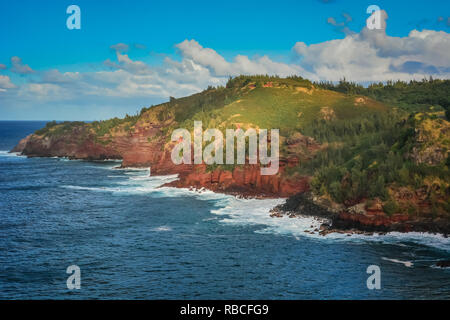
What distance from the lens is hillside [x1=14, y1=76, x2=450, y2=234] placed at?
205 ft

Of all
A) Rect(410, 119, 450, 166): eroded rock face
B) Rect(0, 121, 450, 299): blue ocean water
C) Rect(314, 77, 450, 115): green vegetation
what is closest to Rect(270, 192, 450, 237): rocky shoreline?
Rect(0, 121, 450, 299): blue ocean water

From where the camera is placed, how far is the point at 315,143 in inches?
3644

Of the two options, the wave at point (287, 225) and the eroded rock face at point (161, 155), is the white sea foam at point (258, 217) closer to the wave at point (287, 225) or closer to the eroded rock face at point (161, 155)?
the wave at point (287, 225)

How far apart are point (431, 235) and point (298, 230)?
1712 cm

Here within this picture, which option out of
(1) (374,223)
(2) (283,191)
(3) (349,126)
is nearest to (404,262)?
(1) (374,223)

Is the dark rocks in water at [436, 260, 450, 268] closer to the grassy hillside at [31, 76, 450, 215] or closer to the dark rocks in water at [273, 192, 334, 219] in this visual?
the grassy hillside at [31, 76, 450, 215]

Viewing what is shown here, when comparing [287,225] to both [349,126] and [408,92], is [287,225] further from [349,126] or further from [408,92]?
[408,92]

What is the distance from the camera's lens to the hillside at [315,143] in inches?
2463
